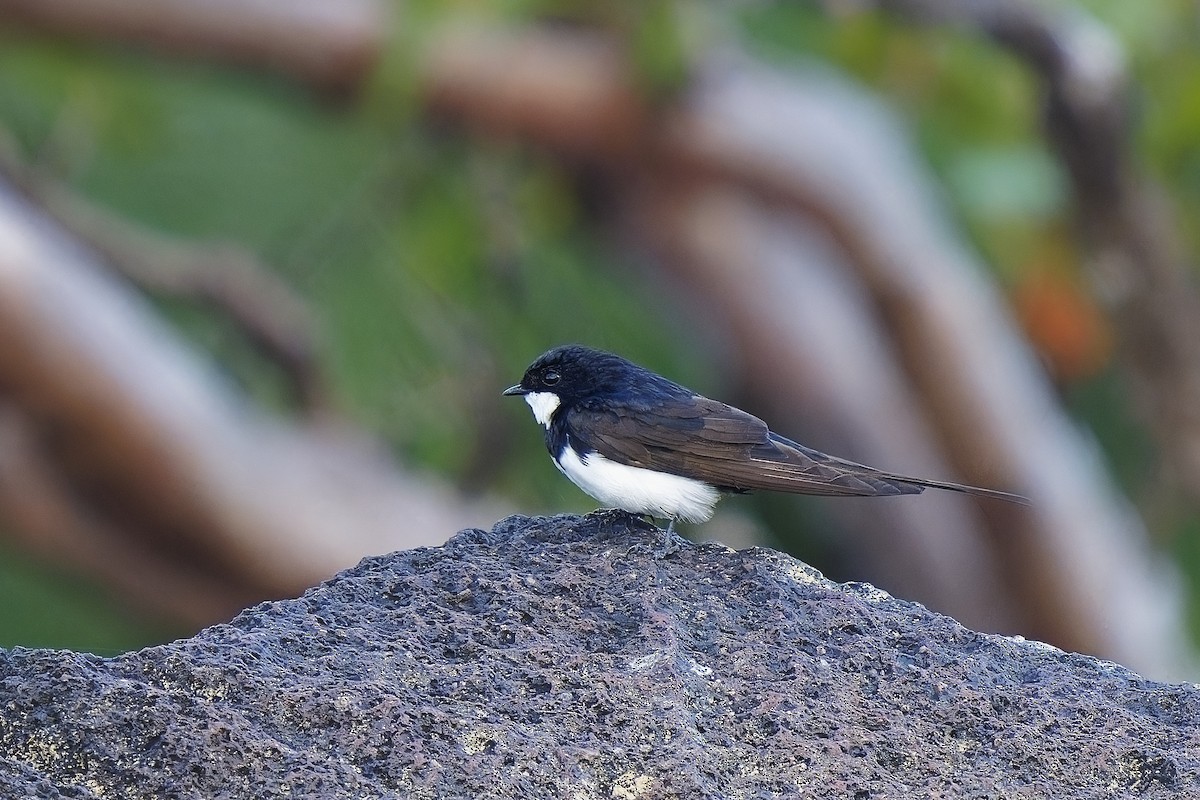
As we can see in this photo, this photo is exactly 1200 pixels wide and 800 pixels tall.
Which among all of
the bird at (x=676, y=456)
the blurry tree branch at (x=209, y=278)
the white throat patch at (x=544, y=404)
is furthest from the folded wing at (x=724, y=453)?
the blurry tree branch at (x=209, y=278)

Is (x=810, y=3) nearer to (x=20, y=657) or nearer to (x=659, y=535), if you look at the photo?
(x=659, y=535)

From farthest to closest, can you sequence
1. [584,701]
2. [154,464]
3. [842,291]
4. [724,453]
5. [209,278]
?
[842,291]
[209,278]
[154,464]
[724,453]
[584,701]

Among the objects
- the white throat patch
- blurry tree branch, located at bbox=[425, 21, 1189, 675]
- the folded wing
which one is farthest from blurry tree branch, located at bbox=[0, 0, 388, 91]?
the folded wing

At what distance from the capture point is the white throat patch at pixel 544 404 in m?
3.28

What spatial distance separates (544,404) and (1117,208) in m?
3.87

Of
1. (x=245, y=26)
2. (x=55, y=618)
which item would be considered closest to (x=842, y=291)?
(x=245, y=26)

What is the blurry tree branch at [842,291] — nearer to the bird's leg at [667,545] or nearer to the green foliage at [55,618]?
the green foliage at [55,618]

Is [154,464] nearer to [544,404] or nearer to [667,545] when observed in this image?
[544,404]

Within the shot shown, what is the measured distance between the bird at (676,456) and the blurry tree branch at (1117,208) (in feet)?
11.5

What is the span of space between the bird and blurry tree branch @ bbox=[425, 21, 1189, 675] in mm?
4281

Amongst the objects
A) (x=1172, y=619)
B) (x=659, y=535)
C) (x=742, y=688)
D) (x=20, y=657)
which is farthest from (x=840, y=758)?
(x=1172, y=619)

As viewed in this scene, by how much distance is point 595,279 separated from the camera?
28.6 feet

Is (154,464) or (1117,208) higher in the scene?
(1117,208)

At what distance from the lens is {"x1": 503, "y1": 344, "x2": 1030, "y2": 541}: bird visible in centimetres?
293
